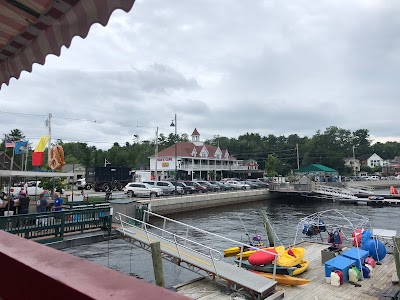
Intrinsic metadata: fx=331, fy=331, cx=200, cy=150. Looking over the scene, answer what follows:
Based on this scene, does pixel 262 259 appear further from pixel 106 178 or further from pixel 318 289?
pixel 106 178

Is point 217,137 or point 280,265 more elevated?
point 217,137

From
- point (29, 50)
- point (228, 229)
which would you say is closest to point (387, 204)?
point (228, 229)

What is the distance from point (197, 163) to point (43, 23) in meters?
70.8

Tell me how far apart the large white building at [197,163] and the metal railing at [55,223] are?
52934 millimetres

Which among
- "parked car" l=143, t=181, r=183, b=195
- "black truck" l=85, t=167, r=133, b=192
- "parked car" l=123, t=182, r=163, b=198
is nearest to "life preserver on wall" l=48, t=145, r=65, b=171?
"parked car" l=123, t=182, r=163, b=198

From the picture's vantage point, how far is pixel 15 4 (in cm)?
276

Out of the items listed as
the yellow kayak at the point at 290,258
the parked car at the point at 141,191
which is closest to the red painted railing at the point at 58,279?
the yellow kayak at the point at 290,258

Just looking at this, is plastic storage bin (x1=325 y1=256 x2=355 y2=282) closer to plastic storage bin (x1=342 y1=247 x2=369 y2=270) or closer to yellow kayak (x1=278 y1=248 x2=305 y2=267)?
plastic storage bin (x1=342 y1=247 x2=369 y2=270)

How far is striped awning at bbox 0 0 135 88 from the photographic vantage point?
244 centimetres

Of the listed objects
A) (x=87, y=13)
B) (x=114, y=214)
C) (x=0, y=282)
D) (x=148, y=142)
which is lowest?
(x=114, y=214)

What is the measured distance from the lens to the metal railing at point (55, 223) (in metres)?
11.1

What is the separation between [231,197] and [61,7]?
40.0 meters

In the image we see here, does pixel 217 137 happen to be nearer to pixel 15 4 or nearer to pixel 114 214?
pixel 114 214

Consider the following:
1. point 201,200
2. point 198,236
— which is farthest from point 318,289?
point 201,200
